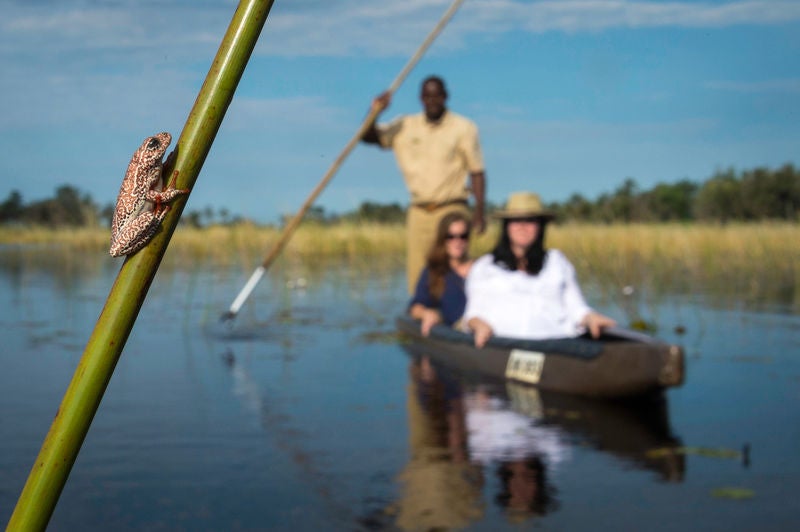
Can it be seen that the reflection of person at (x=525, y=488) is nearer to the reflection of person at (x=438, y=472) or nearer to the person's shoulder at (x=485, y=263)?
the reflection of person at (x=438, y=472)

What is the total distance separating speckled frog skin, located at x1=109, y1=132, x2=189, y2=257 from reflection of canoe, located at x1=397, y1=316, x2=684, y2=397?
6.64 metres

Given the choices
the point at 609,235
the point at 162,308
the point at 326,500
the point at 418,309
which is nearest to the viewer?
the point at 326,500

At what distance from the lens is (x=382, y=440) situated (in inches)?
258

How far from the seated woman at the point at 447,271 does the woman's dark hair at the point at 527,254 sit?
128 cm

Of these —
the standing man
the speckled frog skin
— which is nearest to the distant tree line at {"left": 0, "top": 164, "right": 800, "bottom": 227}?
the standing man

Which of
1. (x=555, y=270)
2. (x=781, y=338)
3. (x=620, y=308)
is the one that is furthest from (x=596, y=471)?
(x=620, y=308)

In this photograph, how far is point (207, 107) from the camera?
2.64 feet

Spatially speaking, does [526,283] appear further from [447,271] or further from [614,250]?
[614,250]

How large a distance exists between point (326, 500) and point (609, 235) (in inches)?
746

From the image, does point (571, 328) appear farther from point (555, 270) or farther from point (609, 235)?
point (609, 235)

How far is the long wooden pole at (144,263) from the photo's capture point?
0.80 metres

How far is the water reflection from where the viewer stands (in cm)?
510

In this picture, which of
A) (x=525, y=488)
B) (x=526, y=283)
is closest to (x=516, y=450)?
(x=525, y=488)

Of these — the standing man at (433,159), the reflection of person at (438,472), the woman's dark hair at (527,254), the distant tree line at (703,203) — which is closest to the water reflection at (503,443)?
the reflection of person at (438,472)
